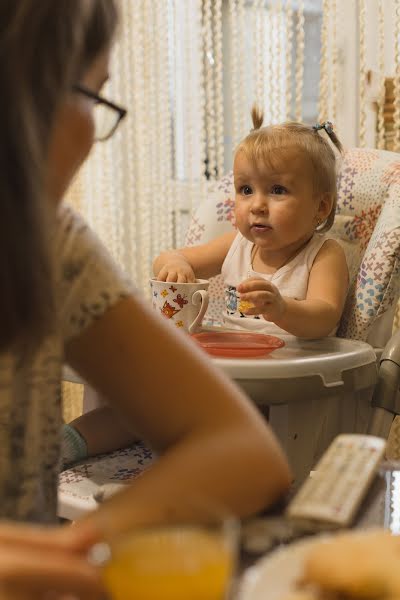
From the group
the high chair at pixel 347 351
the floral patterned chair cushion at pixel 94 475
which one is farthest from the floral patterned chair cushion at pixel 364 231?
the floral patterned chair cushion at pixel 94 475

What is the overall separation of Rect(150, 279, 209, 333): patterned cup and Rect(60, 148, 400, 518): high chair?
0.19 meters

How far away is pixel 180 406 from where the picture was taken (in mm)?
704

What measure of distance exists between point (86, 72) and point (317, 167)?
1.13 meters

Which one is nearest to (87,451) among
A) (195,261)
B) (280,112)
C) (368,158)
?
(195,261)

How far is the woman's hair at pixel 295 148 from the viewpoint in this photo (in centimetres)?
169

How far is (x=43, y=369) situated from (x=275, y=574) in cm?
31

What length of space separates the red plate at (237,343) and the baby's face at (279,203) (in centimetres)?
28

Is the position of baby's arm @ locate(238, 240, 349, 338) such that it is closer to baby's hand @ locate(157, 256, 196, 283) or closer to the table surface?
baby's hand @ locate(157, 256, 196, 283)

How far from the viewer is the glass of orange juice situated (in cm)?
44

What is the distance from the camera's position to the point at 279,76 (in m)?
2.36

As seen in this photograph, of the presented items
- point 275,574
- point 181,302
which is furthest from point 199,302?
point 275,574

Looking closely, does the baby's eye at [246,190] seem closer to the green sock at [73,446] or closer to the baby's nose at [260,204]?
the baby's nose at [260,204]

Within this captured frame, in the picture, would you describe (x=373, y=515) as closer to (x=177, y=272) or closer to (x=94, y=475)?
(x=94, y=475)

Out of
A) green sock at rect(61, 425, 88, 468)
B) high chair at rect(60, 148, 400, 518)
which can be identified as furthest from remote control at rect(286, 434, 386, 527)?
green sock at rect(61, 425, 88, 468)
